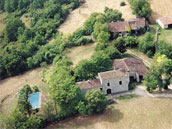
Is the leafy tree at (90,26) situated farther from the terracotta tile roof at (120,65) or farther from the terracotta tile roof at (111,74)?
the terracotta tile roof at (111,74)

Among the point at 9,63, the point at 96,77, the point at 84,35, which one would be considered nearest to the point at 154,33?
the point at 84,35

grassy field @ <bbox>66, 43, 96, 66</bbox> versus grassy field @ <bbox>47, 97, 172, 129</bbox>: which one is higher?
grassy field @ <bbox>66, 43, 96, 66</bbox>

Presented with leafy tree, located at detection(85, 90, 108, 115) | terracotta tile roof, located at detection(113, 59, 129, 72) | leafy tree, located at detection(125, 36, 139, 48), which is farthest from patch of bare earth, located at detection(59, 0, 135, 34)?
leafy tree, located at detection(85, 90, 108, 115)

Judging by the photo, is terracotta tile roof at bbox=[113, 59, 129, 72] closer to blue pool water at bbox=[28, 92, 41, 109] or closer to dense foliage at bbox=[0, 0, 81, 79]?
blue pool water at bbox=[28, 92, 41, 109]

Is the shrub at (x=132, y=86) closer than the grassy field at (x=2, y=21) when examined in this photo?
Yes

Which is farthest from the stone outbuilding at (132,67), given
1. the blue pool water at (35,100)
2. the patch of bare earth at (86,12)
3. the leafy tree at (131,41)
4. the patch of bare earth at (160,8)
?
the patch of bare earth at (86,12)

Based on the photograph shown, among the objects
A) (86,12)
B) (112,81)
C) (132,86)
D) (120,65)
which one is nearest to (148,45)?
(120,65)

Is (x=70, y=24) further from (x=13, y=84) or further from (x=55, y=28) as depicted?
(x=13, y=84)
